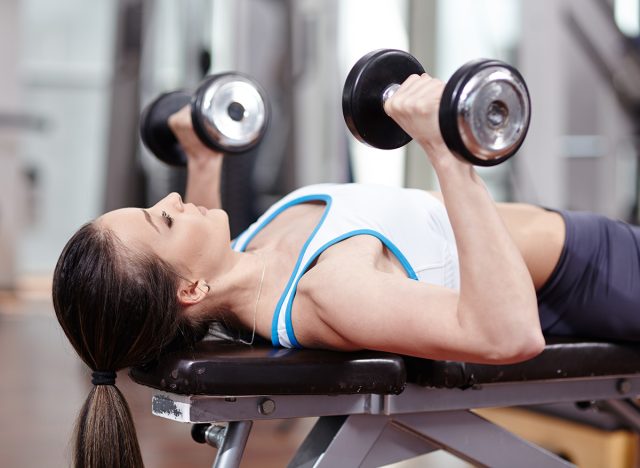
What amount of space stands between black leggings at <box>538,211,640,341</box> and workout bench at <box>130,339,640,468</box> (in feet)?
0.19

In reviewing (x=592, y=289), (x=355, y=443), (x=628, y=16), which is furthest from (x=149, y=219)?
(x=628, y=16)

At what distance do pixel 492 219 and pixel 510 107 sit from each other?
0.15 metres

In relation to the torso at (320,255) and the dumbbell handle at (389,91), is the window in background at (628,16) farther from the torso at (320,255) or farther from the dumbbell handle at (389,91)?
the dumbbell handle at (389,91)

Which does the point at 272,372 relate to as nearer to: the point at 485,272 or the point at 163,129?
the point at 485,272

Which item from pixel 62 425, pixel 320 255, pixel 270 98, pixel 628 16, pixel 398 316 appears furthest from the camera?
pixel 628 16

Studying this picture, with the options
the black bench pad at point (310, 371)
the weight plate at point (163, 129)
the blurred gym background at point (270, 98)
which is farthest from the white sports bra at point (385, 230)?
the blurred gym background at point (270, 98)

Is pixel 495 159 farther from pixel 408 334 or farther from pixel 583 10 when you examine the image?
pixel 583 10

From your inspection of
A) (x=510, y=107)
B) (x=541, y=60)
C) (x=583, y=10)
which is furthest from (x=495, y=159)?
(x=583, y=10)

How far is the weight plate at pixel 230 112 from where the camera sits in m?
1.80

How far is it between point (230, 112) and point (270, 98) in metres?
2.62

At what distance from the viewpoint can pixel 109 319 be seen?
131cm

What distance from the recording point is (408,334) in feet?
3.97

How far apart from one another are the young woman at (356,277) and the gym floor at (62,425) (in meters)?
0.24

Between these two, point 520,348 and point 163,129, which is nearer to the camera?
point 520,348
